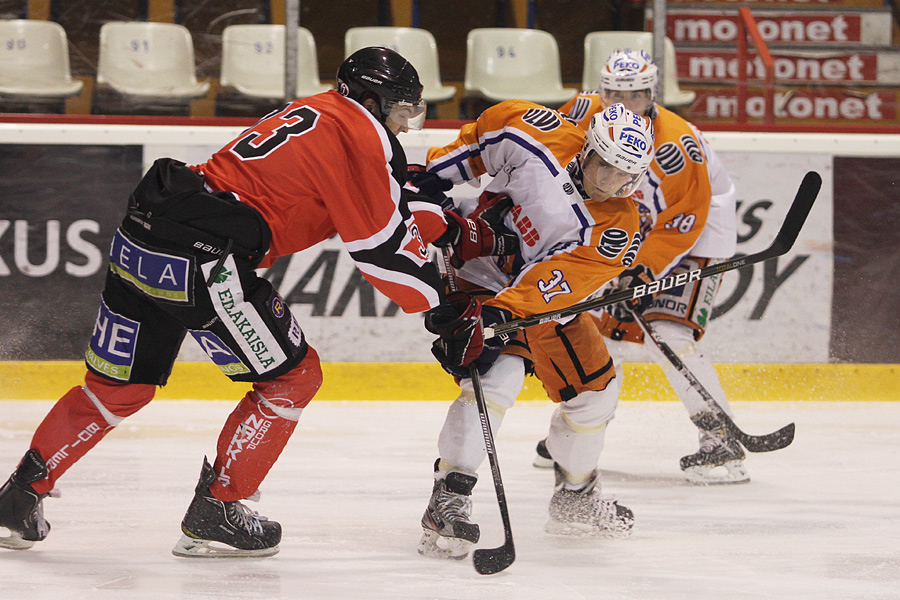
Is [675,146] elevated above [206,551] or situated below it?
above

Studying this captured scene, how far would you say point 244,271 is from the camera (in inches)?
88.9

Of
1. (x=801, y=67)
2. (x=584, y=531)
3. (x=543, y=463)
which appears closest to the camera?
(x=584, y=531)

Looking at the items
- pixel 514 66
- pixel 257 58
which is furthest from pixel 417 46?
pixel 257 58

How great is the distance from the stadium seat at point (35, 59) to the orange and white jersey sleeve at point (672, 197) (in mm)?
2655

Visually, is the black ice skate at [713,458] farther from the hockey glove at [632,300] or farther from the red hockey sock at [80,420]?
the red hockey sock at [80,420]

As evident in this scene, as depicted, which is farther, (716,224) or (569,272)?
(716,224)

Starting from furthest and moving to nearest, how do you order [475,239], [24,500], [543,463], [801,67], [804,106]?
1. [801,67]
2. [804,106]
3. [543,463]
4. [475,239]
5. [24,500]

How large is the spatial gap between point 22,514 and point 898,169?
3949 millimetres

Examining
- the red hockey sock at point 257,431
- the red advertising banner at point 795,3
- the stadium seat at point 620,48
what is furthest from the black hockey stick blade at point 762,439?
the red advertising banner at point 795,3

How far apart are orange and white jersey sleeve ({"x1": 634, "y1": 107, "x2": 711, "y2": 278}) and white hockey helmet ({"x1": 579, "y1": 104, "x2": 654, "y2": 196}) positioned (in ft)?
2.35

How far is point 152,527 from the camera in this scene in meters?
2.67

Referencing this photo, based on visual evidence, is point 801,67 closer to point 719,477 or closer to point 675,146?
point 675,146

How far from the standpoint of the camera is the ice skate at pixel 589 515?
275 centimetres

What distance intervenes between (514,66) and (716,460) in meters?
2.49
